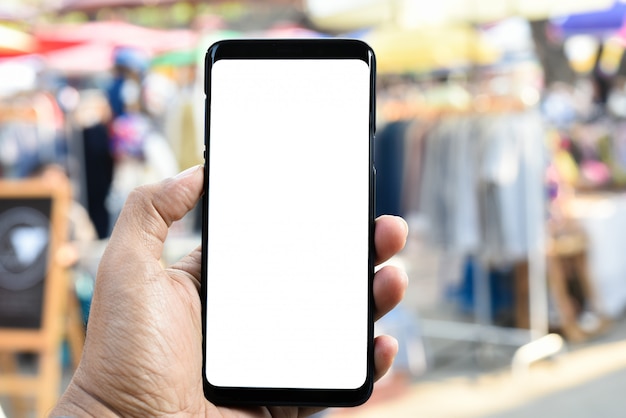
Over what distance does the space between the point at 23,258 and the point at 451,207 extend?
2.67 metres

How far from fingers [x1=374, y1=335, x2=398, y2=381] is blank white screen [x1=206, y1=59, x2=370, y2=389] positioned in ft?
0.12

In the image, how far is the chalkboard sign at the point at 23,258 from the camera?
12.0 feet

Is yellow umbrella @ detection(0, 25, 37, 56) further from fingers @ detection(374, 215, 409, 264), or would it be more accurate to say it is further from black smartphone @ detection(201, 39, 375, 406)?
fingers @ detection(374, 215, 409, 264)

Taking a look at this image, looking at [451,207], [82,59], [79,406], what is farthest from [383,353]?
[82,59]

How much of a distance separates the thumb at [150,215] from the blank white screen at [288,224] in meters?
0.09

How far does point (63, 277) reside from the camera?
12.8 ft

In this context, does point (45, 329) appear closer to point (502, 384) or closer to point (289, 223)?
point (289, 223)

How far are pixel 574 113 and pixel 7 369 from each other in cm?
933

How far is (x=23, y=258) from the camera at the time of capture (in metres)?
3.84

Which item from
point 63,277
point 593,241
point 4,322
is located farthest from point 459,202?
point 4,322

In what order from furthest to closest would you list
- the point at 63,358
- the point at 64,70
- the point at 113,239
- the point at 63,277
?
the point at 64,70 < the point at 63,358 < the point at 63,277 < the point at 113,239

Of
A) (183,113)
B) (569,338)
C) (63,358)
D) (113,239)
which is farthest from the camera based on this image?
(569,338)

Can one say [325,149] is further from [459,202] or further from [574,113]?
[574,113]

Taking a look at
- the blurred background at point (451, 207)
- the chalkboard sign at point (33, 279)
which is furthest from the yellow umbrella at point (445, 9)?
the chalkboard sign at point (33, 279)
